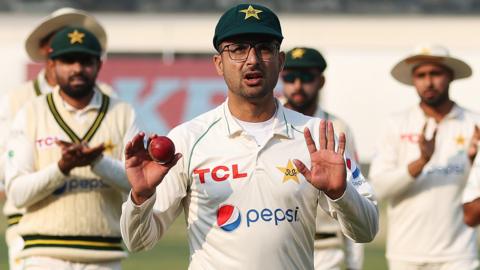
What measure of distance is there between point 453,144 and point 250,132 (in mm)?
4282

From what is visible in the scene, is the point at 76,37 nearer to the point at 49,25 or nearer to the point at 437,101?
the point at 49,25

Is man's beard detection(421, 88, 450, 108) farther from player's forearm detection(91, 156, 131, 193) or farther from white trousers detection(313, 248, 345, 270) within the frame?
player's forearm detection(91, 156, 131, 193)

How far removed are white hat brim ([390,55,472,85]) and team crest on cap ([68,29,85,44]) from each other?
285cm

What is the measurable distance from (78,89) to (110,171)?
2.15 ft

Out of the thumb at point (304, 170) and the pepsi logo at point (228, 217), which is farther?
the pepsi logo at point (228, 217)

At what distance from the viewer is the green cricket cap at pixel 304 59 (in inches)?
405

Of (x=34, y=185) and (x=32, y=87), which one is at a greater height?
(x=32, y=87)

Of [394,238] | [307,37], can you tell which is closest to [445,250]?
[394,238]

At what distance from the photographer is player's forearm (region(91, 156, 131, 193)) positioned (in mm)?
8859

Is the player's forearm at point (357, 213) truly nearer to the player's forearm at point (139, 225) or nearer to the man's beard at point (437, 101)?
the player's forearm at point (139, 225)

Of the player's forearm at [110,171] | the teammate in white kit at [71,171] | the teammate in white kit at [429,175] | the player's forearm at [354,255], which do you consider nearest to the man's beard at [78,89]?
the teammate in white kit at [71,171]

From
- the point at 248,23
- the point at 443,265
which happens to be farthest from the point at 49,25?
the point at 248,23

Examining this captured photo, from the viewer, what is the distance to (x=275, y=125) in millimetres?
6602

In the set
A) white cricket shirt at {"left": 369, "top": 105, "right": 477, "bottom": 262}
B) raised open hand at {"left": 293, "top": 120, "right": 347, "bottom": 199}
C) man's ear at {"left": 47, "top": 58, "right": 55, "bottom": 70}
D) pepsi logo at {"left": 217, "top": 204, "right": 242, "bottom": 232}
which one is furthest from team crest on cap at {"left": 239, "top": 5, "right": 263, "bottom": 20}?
white cricket shirt at {"left": 369, "top": 105, "right": 477, "bottom": 262}
